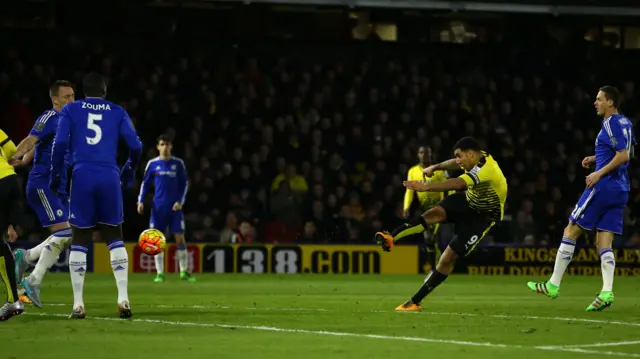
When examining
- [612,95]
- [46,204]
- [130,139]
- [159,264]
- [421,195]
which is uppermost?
[612,95]

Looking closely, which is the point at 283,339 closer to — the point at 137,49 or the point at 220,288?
the point at 220,288

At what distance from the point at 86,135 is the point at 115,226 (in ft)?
3.06

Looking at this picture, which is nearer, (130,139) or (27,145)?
(130,139)

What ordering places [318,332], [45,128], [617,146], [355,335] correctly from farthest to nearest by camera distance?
[617,146] < [45,128] < [318,332] < [355,335]

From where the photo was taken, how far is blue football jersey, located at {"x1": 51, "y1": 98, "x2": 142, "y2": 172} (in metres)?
11.6

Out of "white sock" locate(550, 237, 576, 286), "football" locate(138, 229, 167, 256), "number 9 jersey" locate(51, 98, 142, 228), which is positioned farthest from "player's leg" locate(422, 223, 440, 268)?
"number 9 jersey" locate(51, 98, 142, 228)

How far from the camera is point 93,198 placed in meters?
11.6

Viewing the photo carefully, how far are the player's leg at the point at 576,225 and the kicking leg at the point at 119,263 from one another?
4.75m

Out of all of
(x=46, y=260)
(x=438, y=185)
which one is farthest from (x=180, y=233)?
(x=438, y=185)

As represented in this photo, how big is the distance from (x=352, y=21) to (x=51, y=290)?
16.5 meters

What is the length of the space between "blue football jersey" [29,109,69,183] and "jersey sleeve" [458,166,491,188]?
4.41m

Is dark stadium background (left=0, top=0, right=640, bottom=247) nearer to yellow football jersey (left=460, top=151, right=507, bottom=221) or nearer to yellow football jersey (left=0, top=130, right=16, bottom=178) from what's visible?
yellow football jersey (left=460, top=151, right=507, bottom=221)

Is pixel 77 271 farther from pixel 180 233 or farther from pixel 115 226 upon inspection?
pixel 180 233

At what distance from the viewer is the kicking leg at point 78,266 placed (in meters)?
11.6
